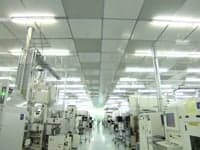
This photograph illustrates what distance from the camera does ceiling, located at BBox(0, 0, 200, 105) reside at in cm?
358

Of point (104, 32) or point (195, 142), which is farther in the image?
point (104, 32)

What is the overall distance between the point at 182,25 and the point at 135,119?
12.6 ft

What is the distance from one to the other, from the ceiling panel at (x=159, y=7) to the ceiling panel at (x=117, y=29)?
465mm

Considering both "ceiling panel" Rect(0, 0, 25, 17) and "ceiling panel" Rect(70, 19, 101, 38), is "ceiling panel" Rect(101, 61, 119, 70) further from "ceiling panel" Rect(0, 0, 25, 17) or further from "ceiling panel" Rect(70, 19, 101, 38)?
"ceiling panel" Rect(0, 0, 25, 17)

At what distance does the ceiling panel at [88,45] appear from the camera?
16.8 ft

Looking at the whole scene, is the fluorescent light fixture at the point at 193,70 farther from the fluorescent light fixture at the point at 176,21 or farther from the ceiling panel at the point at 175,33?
the fluorescent light fixture at the point at 176,21

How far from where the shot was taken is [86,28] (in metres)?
4.42

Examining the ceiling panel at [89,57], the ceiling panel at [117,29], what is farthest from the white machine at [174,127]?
the ceiling panel at [89,57]

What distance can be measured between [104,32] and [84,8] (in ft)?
3.60

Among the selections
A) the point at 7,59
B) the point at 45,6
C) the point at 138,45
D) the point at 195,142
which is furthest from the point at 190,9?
the point at 7,59

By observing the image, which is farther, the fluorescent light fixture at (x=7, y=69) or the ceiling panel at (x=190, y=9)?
the fluorescent light fixture at (x=7, y=69)

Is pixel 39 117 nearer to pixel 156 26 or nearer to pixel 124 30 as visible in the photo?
pixel 124 30

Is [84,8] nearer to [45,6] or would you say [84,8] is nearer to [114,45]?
[45,6]

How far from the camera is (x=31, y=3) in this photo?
137 inches
